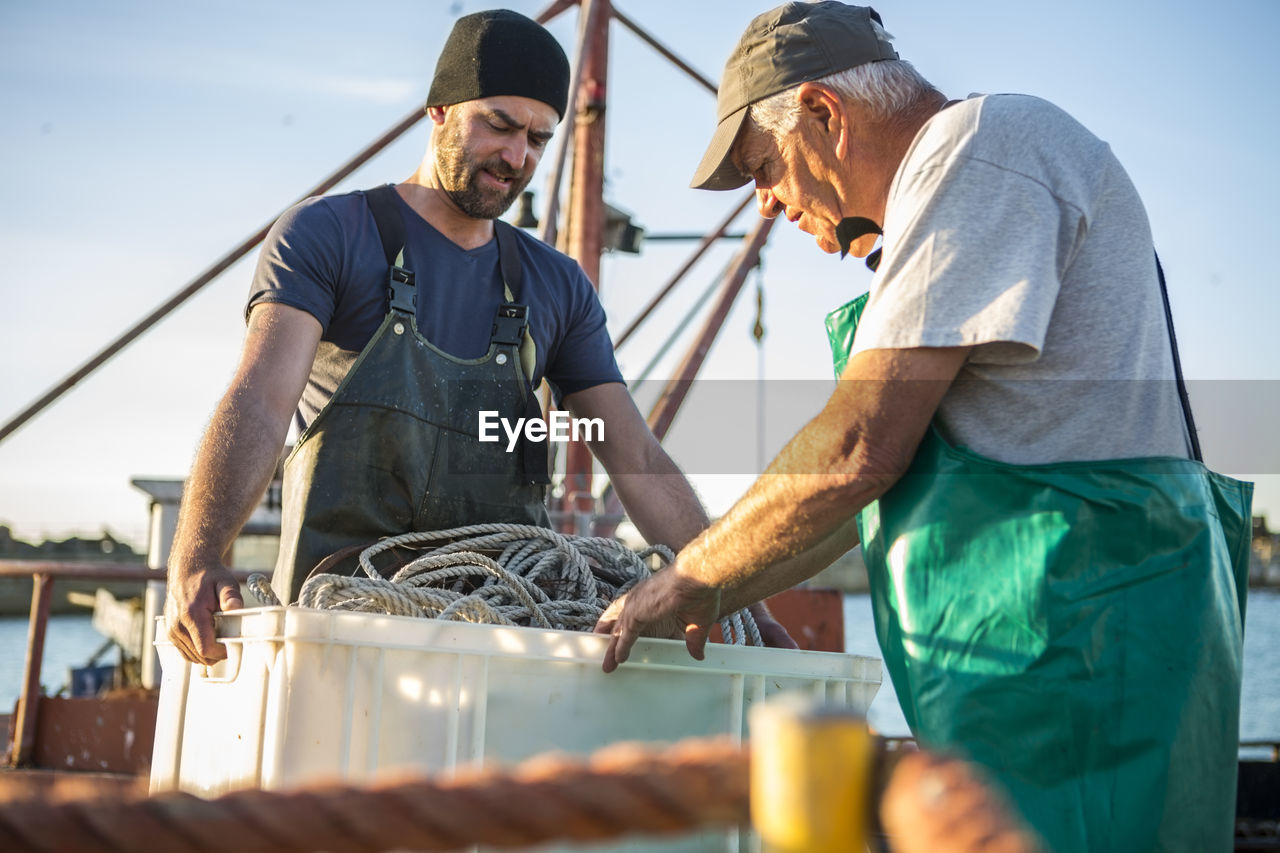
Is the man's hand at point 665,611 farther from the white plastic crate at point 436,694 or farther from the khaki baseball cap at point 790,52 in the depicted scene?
the khaki baseball cap at point 790,52

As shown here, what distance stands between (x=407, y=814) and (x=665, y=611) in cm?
117

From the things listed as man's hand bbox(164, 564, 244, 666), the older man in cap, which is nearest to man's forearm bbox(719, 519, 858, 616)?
the older man in cap

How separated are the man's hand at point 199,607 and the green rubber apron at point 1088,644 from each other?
115 centimetres

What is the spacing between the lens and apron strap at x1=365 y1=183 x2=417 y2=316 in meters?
2.66

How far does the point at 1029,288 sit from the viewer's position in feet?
5.11

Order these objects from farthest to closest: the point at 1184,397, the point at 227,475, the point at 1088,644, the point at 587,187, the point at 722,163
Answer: the point at 587,187 < the point at 227,475 < the point at 722,163 < the point at 1184,397 < the point at 1088,644

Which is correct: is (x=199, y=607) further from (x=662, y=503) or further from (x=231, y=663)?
(x=662, y=503)

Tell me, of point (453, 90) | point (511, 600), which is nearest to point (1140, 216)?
point (511, 600)

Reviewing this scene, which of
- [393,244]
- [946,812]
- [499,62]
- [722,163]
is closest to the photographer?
[946,812]

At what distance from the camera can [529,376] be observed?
9.45ft

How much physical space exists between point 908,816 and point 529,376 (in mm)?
2329

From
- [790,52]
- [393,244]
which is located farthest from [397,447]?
[790,52]

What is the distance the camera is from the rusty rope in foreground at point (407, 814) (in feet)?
2.05

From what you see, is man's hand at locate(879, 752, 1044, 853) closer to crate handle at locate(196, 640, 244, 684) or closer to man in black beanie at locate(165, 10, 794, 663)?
crate handle at locate(196, 640, 244, 684)
